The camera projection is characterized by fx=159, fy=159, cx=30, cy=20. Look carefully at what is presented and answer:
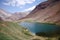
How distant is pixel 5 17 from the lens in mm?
8086

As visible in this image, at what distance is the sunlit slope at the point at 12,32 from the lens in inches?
265

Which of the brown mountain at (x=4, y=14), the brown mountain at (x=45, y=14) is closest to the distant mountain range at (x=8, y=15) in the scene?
the brown mountain at (x=4, y=14)

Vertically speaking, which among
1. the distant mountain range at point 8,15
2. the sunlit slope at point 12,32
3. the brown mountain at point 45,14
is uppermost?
the brown mountain at point 45,14

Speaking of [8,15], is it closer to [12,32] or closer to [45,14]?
[12,32]

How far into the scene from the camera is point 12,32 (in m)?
7.09

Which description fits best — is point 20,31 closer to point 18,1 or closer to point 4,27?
point 4,27

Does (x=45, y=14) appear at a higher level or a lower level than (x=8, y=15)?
higher

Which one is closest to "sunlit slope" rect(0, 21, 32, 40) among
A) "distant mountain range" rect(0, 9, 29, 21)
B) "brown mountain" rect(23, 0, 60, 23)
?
"distant mountain range" rect(0, 9, 29, 21)

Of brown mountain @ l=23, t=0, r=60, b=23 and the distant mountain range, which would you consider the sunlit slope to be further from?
brown mountain @ l=23, t=0, r=60, b=23

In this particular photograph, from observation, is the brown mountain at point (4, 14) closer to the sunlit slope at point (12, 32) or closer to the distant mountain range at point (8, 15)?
the distant mountain range at point (8, 15)

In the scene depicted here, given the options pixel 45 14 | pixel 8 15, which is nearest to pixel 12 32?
pixel 8 15

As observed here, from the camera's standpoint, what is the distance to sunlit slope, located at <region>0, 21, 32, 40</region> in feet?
22.1

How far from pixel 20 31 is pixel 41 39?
1160mm

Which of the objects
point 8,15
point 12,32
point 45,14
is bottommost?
point 12,32
